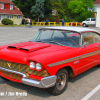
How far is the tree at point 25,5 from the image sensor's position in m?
54.6

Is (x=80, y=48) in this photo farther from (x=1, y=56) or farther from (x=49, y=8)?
(x=49, y=8)

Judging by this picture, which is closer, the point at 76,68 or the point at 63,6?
the point at 76,68

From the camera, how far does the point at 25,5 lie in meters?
54.7

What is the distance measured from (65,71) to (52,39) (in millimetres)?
1388

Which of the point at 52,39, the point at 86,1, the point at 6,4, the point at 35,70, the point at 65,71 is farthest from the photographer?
the point at 86,1

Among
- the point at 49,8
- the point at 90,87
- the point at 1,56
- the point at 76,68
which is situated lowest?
the point at 90,87

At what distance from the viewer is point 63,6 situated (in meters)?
66.4

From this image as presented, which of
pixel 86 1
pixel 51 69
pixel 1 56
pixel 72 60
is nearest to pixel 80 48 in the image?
pixel 72 60

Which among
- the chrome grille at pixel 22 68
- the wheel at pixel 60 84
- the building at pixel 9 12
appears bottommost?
the wheel at pixel 60 84

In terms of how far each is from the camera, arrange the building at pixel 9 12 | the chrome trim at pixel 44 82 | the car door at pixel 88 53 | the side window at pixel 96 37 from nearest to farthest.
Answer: the chrome trim at pixel 44 82 < the car door at pixel 88 53 < the side window at pixel 96 37 < the building at pixel 9 12

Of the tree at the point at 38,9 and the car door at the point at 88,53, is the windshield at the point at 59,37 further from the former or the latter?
the tree at the point at 38,9

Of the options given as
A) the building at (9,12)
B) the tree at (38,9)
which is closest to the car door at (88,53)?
the building at (9,12)

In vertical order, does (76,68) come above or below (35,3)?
below

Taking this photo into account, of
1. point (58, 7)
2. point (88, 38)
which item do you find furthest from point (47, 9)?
point (88, 38)
